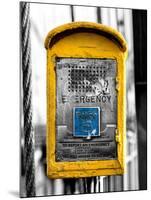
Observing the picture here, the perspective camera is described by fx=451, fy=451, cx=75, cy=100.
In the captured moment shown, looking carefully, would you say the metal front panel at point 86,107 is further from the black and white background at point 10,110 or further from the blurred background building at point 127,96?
the black and white background at point 10,110

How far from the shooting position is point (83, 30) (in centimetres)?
199

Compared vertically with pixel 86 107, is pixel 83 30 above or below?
above

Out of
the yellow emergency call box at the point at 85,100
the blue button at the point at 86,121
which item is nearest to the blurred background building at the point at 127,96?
the yellow emergency call box at the point at 85,100

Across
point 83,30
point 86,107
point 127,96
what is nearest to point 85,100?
point 86,107

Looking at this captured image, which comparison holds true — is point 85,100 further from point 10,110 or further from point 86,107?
point 10,110

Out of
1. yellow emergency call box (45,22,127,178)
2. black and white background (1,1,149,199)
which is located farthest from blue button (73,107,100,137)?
black and white background (1,1,149,199)

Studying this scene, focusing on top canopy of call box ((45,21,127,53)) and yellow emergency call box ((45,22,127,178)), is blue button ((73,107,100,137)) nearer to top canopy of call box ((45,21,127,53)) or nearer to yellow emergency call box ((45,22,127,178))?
yellow emergency call box ((45,22,127,178))

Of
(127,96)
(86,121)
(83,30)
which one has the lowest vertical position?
(86,121)

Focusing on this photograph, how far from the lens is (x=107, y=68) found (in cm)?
205

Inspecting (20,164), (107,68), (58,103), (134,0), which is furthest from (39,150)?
(134,0)

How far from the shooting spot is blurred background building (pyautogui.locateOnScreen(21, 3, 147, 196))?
198 centimetres

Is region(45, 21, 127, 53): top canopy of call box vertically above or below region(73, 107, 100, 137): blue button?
above

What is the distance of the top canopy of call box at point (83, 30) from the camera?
6.40 ft

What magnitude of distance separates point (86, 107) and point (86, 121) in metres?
0.06
